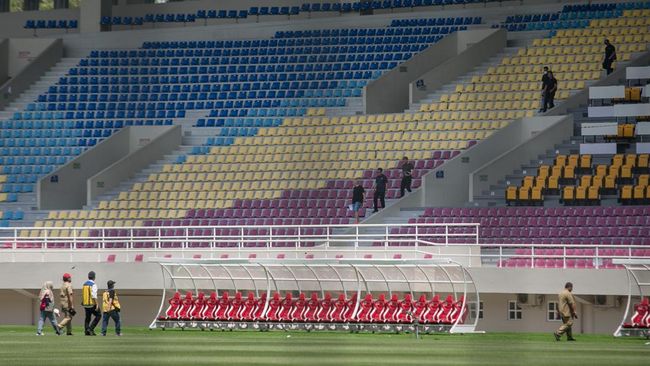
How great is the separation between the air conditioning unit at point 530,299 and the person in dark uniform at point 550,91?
6.41 m

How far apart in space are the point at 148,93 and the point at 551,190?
9.84 meters

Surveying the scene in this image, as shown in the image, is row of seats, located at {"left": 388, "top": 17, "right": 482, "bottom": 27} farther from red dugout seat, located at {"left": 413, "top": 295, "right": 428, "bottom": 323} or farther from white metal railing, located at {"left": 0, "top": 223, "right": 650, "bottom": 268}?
red dugout seat, located at {"left": 413, "top": 295, "right": 428, "bottom": 323}

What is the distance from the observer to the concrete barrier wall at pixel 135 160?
92.1ft

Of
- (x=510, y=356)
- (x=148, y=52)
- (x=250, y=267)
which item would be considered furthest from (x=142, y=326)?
(x=148, y=52)

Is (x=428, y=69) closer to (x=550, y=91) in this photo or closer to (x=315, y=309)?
(x=550, y=91)

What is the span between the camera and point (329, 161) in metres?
29.2

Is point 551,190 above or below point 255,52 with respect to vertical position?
below

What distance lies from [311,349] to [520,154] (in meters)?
11.2

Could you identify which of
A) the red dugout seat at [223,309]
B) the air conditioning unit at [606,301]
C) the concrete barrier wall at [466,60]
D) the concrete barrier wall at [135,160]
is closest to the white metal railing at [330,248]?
the air conditioning unit at [606,301]

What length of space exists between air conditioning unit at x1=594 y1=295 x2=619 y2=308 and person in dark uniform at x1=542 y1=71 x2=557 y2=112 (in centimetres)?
670

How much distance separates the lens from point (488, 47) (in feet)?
98.6

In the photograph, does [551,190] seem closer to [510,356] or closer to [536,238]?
[536,238]

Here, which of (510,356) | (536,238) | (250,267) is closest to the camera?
(510,356)

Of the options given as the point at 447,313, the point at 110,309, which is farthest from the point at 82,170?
the point at 447,313
